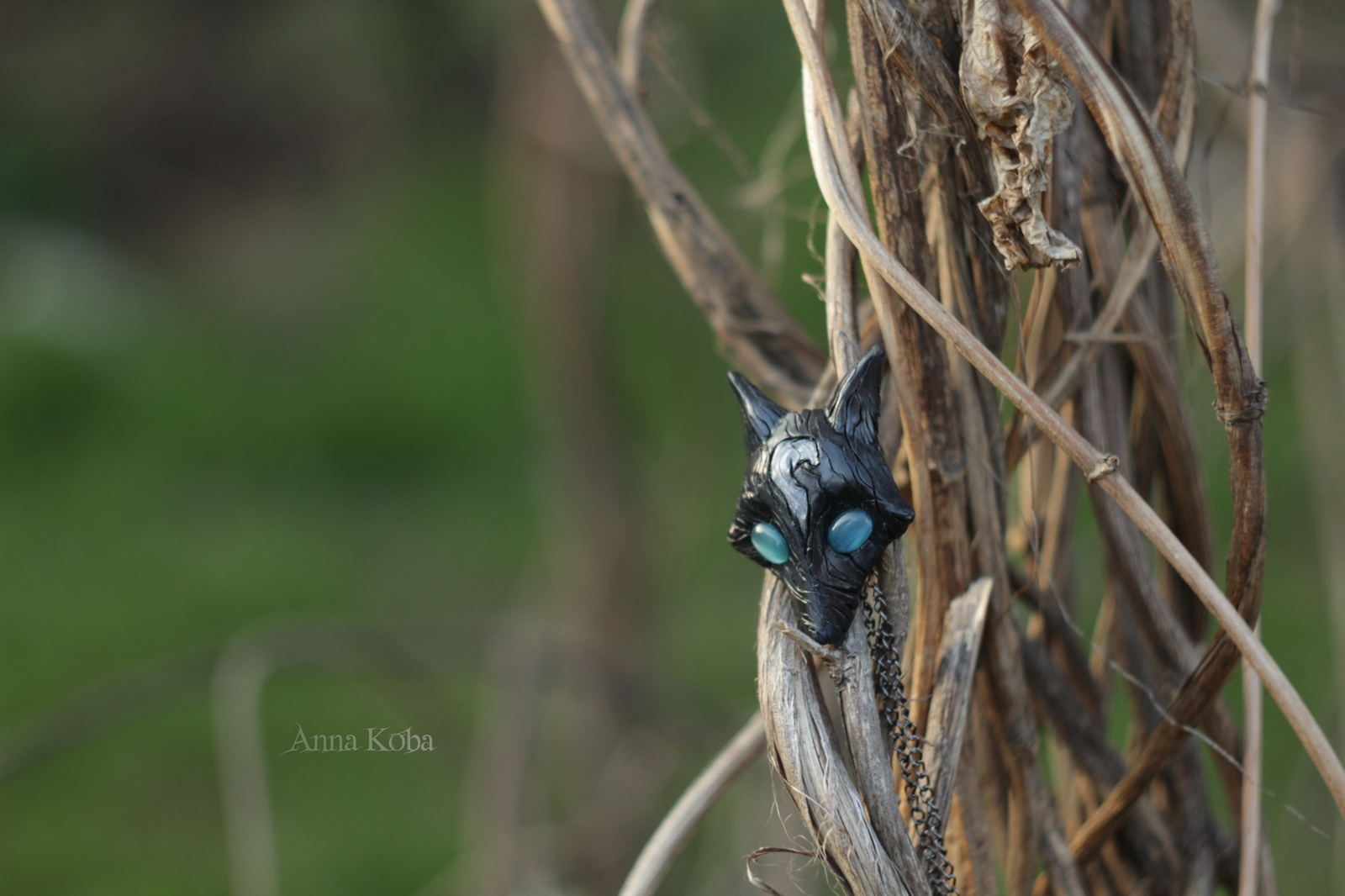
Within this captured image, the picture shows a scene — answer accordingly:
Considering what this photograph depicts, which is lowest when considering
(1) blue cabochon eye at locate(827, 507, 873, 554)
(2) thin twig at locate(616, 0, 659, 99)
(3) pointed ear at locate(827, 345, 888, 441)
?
(1) blue cabochon eye at locate(827, 507, 873, 554)

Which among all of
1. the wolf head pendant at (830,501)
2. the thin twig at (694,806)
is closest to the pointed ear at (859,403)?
the wolf head pendant at (830,501)

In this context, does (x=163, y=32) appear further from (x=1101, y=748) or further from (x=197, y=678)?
(x=1101, y=748)

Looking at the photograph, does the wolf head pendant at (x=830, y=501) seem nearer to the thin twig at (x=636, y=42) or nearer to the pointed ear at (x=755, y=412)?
the pointed ear at (x=755, y=412)

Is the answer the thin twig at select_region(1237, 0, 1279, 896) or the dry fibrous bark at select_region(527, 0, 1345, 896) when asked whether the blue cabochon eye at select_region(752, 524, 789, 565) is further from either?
the thin twig at select_region(1237, 0, 1279, 896)

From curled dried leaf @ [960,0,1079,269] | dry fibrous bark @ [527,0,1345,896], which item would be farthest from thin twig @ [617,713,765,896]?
curled dried leaf @ [960,0,1079,269]

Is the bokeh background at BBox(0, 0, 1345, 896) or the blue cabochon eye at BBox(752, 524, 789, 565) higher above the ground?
the bokeh background at BBox(0, 0, 1345, 896)

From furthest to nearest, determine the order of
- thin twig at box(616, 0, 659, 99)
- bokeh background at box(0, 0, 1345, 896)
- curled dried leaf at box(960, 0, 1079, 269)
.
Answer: bokeh background at box(0, 0, 1345, 896), thin twig at box(616, 0, 659, 99), curled dried leaf at box(960, 0, 1079, 269)

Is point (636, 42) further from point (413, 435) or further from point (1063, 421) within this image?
point (413, 435)

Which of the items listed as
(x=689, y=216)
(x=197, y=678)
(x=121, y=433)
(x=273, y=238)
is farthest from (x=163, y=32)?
(x=689, y=216)
